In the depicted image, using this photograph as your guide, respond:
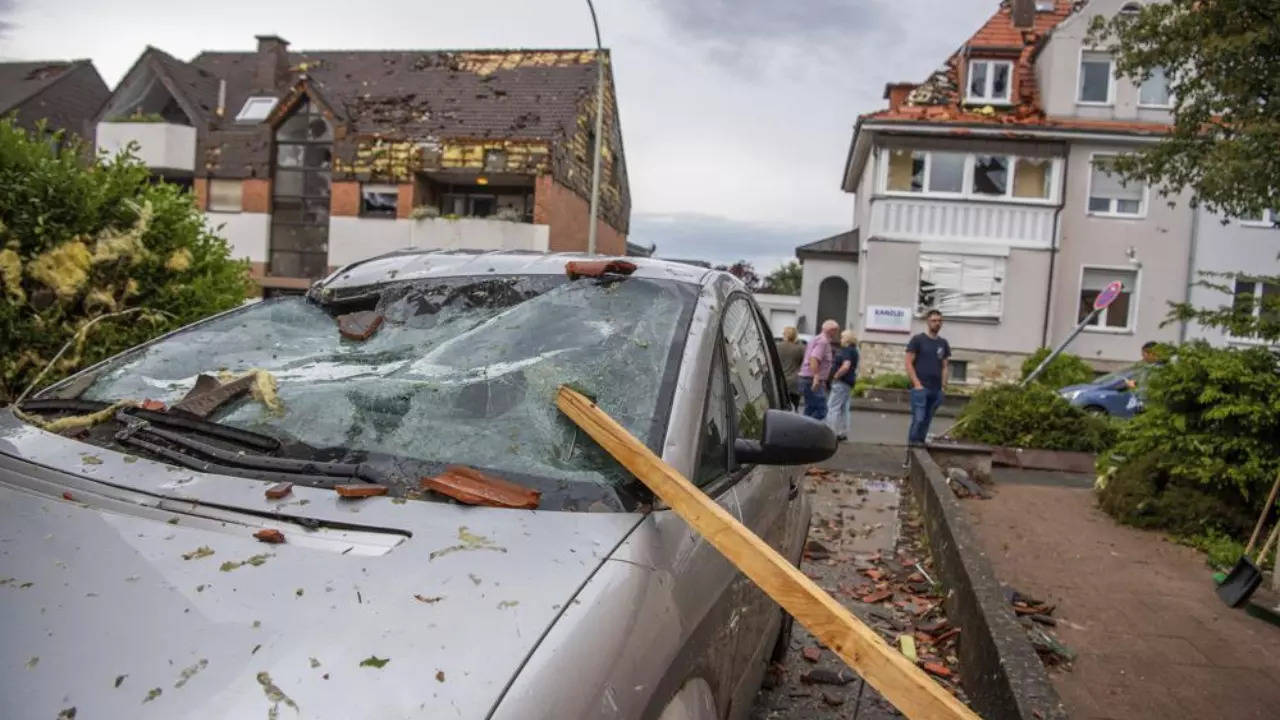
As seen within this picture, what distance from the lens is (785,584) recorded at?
1820 millimetres

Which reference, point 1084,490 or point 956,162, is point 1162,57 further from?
point 956,162

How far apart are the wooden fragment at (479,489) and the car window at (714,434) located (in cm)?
51

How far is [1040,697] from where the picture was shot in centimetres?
301

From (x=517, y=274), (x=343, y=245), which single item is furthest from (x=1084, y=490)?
(x=343, y=245)

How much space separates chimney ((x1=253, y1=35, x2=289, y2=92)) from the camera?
33719 millimetres

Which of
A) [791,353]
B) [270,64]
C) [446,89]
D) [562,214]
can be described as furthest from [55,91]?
[791,353]

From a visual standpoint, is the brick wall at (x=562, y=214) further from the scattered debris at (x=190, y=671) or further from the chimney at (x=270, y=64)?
the scattered debris at (x=190, y=671)

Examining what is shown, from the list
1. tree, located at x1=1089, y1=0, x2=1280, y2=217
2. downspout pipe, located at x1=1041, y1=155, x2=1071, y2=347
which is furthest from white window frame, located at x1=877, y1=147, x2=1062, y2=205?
tree, located at x1=1089, y1=0, x2=1280, y2=217

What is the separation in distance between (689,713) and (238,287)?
5739mm

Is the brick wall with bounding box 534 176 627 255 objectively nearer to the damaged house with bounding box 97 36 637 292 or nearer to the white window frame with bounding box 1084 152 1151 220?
the damaged house with bounding box 97 36 637 292

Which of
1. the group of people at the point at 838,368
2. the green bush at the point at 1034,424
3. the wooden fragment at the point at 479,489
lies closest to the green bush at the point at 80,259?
the wooden fragment at the point at 479,489

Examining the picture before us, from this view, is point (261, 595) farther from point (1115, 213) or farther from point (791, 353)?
point (1115, 213)

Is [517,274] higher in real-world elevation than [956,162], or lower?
lower

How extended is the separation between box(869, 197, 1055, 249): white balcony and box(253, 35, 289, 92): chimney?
24149 millimetres
